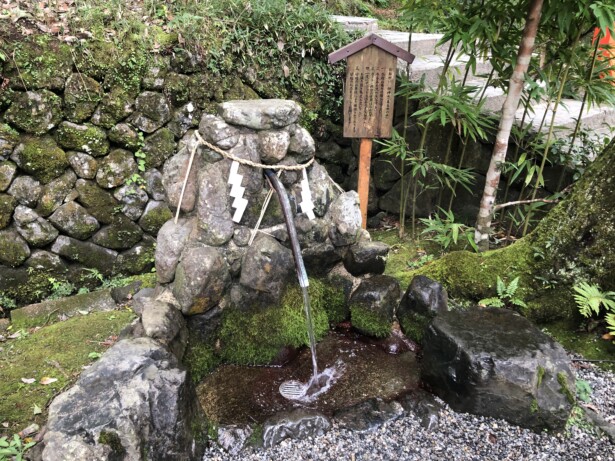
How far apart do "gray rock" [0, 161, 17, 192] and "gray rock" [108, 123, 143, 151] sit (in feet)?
3.41

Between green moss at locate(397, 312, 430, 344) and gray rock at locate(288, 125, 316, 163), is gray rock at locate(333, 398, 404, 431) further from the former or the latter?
gray rock at locate(288, 125, 316, 163)

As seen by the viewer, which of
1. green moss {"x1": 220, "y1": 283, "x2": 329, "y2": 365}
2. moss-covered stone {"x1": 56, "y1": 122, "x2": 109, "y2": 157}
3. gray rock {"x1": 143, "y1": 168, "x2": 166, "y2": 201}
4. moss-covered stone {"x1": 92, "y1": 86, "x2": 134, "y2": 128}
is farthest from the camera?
gray rock {"x1": 143, "y1": 168, "x2": 166, "y2": 201}

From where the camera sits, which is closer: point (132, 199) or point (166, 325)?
point (166, 325)

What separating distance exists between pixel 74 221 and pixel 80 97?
4.53 feet

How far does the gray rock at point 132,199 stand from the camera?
5.39 metres

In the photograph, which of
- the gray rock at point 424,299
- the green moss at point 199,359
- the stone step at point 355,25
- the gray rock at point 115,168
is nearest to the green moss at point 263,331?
the green moss at point 199,359

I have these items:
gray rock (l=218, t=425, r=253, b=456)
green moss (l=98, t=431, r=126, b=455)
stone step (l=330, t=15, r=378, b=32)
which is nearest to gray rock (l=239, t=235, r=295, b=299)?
gray rock (l=218, t=425, r=253, b=456)

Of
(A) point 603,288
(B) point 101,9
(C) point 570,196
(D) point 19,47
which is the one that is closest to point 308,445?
(A) point 603,288

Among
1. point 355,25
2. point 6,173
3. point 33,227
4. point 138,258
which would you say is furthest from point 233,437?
point 355,25

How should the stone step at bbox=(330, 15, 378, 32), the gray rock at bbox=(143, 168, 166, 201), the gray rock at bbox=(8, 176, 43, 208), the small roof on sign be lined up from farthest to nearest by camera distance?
the stone step at bbox=(330, 15, 378, 32) → the gray rock at bbox=(143, 168, 166, 201) → the gray rock at bbox=(8, 176, 43, 208) → the small roof on sign

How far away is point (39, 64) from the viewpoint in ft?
15.5

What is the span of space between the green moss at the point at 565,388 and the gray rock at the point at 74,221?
486 cm

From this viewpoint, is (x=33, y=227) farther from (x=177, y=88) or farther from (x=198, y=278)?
(x=198, y=278)

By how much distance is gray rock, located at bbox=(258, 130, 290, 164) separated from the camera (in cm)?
327
